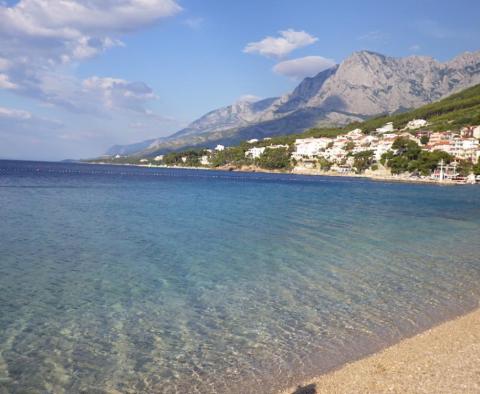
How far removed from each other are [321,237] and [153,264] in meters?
11.0

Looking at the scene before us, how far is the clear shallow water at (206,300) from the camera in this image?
28.4 ft

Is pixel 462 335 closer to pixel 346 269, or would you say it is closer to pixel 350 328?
pixel 350 328

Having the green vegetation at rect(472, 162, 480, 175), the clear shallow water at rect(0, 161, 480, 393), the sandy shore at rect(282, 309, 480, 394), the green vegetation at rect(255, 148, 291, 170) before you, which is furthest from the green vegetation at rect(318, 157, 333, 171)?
the sandy shore at rect(282, 309, 480, 394)

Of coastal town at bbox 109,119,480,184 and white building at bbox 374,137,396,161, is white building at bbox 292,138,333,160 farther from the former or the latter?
white building at bbox 374,137,396,161

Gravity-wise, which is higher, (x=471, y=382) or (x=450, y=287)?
(x=471, y=382)

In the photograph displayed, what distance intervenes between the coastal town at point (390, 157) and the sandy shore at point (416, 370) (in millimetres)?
110145

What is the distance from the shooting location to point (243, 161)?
194 m

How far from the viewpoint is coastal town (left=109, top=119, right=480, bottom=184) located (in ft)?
395

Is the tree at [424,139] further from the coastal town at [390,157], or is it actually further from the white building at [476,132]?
the white building at [476,132]

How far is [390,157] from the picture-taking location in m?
136

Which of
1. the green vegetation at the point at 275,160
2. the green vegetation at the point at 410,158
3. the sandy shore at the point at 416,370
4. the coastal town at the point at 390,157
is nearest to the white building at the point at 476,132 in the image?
the coastal town at the point at 390,157

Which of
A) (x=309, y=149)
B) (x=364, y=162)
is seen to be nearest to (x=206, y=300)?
(x=364, y=162)

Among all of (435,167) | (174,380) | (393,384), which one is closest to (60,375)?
(174,380)

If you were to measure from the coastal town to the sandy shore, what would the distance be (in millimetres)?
110145
